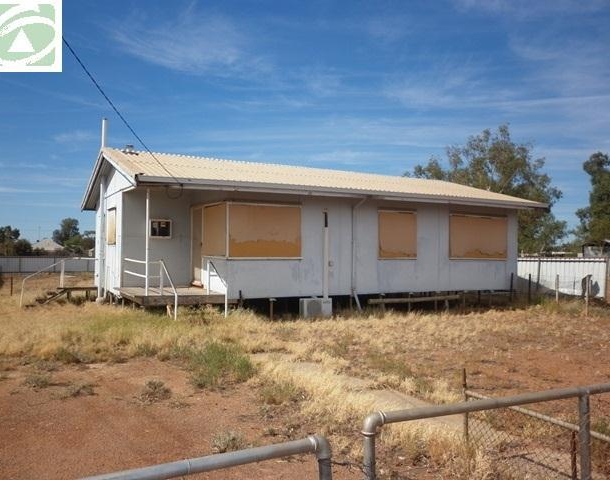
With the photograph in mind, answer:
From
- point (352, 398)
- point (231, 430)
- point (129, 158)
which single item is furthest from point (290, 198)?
point (231, 430)

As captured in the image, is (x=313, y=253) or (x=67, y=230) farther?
(x=67, y=230)

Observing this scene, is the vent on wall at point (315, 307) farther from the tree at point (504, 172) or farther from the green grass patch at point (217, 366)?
the tree at point (504, 172)

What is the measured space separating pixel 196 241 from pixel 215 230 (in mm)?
1481

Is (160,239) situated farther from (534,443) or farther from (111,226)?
(534,443)

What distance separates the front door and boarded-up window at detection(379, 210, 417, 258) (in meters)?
5.00

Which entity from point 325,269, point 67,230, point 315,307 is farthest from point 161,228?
point 67,230

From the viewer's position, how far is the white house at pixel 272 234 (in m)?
14.4

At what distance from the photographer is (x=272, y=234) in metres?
14.9

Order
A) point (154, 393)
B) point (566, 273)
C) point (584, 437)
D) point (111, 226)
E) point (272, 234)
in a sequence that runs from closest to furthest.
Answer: point (584, 437) → point (154, 393) → point (272, 234) → point (111, 226) → point (566, 273)

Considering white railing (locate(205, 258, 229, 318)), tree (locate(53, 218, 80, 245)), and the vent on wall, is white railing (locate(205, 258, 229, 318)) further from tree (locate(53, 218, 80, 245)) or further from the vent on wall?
tree (locate(53, 218, 80, 245))

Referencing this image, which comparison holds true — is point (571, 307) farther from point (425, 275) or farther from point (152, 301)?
point (152, 301)

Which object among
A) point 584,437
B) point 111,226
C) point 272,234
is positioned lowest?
point 584,437

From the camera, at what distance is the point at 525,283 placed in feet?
73.4

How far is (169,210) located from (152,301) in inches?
138
